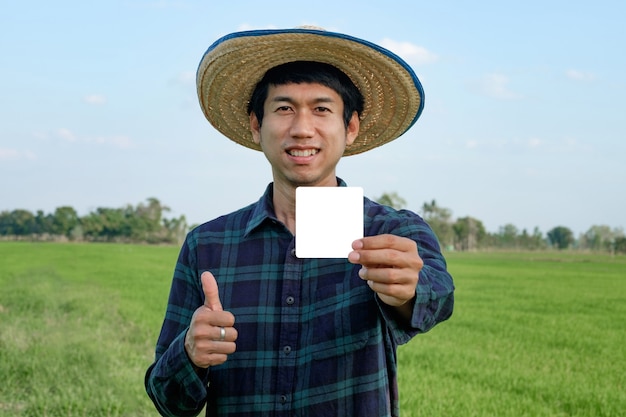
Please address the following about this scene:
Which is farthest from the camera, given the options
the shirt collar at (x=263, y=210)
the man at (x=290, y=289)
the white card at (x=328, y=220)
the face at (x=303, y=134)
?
the shirt collar at (x=263, y=210)

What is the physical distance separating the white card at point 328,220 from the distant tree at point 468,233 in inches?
2963

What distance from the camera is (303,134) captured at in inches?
85.2

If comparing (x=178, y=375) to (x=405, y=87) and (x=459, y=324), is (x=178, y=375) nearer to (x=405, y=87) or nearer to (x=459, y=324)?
(x=405, y=87)

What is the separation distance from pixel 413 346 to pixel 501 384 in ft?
8.76

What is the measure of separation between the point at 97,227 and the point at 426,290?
77.2 m

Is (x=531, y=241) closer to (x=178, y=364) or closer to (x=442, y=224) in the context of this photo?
(x=442, y=224)

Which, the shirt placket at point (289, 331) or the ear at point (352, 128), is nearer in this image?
the shirt placket at point (289, 331)

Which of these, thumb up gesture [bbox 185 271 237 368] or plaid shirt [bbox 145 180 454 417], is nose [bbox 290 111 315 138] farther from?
thumb up gesture [bbox 185 271 237 368]

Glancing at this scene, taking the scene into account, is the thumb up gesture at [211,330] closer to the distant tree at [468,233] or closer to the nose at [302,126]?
the nose at [302,126]

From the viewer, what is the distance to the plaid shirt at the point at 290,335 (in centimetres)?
211

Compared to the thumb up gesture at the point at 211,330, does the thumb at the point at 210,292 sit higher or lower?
higher

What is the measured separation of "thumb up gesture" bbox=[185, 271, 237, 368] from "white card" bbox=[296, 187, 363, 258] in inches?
9.8

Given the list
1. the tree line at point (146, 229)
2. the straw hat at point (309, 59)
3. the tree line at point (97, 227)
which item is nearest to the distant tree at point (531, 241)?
the tree line at point (146, 229)

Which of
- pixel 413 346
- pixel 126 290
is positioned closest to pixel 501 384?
pixel 413 346
